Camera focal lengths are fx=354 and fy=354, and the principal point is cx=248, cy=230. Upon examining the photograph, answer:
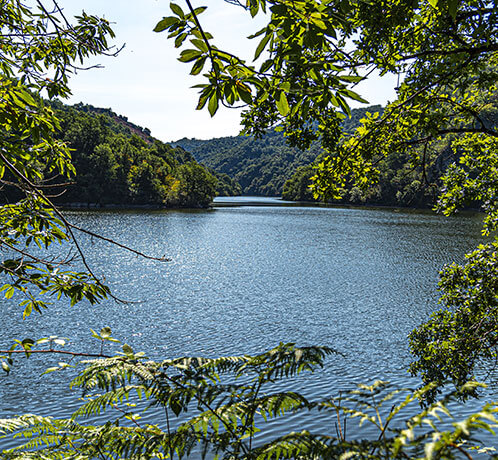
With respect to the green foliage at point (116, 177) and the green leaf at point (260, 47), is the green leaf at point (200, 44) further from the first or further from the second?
the green foliage at point (116, 177)

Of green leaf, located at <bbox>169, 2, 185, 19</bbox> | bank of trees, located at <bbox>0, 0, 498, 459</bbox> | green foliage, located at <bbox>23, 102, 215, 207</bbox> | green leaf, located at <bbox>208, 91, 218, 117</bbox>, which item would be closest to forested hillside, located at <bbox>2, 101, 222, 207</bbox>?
green foliage, located at <bbox>23, 102, 215, 207</bbox>

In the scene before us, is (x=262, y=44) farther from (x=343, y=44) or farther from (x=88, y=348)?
(x=88, y=348)

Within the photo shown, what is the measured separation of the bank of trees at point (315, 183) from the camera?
1877 mm

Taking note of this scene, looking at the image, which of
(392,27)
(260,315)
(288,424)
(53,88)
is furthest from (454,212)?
(260,315)

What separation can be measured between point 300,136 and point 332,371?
8928 millimetres

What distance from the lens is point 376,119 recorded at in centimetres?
636

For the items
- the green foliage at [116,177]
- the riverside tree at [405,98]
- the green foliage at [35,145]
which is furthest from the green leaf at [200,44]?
the green foliage at [116,177]

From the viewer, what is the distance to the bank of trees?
1.88 metres

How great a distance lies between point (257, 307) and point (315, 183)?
13.3m

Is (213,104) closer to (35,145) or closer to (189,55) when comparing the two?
(189,55)

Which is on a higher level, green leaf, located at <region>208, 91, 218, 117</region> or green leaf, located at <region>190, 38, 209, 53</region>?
green leaf, located at <region>190, 38, 209, 53</region>

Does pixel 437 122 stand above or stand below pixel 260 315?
above

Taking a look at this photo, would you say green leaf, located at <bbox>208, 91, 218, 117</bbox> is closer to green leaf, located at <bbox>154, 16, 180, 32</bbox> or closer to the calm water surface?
green leaf, located at <bbox>154, 16, 180, 32</bbox>

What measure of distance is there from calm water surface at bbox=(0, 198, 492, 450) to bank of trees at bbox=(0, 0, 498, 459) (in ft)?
3.68
